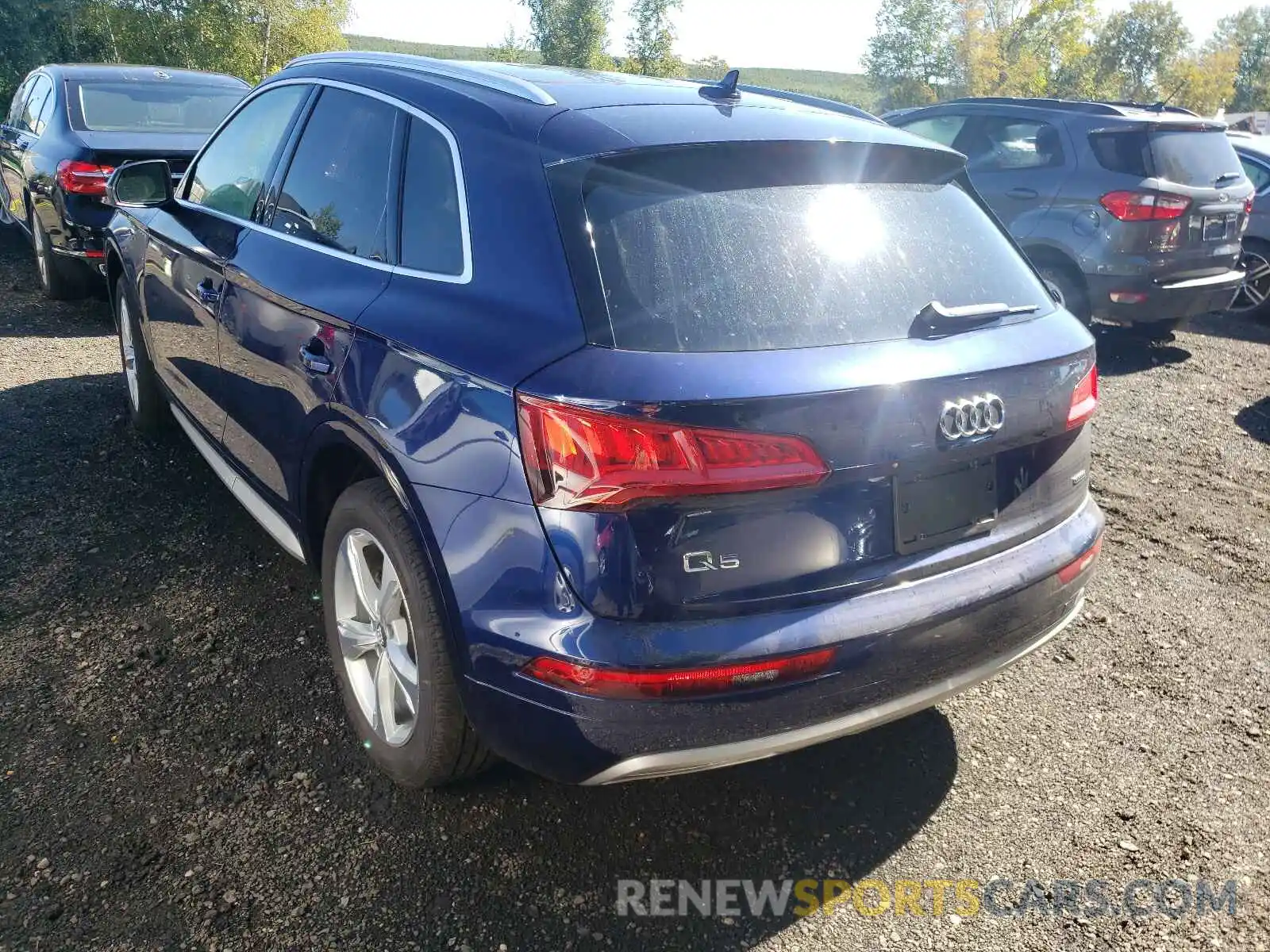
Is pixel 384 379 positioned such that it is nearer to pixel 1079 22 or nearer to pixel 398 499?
pixel 398 499

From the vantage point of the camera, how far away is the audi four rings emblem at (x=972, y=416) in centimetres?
213

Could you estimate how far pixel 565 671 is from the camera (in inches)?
77.7

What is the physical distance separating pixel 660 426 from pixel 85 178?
21.1ft

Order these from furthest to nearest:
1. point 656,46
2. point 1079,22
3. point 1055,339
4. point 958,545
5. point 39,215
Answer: point 656,46 < point 1079,22 < point 39,215 < point 1055,339 < point 958,545

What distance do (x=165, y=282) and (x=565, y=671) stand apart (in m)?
2.93

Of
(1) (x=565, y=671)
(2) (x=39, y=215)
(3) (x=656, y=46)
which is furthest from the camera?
(3) (x=656, y=46)

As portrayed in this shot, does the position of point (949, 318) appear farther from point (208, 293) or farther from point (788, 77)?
point (788, 77)

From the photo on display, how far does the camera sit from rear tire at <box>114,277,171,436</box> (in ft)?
15.0

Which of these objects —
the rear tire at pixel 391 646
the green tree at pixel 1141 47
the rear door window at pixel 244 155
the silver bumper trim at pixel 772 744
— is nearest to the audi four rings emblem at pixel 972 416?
the silver bumper trim at pixel 772 744

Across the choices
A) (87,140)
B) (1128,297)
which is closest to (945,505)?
(1128,297)

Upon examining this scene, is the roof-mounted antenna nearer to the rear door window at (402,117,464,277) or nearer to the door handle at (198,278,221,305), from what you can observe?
the rear door window at (402,117,464,277)

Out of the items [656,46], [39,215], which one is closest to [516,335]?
[39,215]

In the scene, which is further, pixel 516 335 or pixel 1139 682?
pixel 1139 682

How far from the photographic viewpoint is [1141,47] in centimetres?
6931
